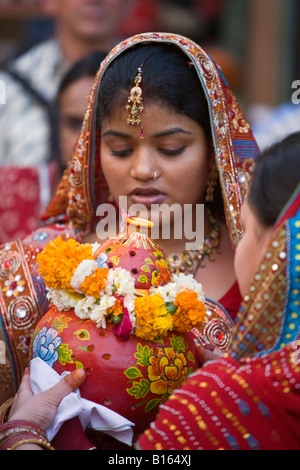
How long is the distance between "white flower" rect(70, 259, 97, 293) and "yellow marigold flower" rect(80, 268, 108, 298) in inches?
0.6

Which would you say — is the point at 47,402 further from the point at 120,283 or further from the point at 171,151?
the point at 171,151

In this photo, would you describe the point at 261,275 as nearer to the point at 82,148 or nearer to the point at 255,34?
the point at 82,148

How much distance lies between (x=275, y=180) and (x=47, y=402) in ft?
2.80

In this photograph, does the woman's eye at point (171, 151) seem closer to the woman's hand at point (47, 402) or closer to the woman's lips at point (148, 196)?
the woman's lips at point (148, 196)

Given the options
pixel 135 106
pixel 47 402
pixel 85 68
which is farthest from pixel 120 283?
pixel 85 68

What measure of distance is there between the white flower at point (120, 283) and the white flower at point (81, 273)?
0.20 feet

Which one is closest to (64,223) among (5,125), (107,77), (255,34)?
(107,77)

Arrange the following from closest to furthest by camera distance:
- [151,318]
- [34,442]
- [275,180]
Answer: [275,180], [34,442], [151,318]

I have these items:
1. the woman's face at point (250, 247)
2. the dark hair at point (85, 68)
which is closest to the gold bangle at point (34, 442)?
the woman's face at point (250, 247)

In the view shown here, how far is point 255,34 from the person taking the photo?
8148 millimetres

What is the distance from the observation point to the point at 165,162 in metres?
2.66

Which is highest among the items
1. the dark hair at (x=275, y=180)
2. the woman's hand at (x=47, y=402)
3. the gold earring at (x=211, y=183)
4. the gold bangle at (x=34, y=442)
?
the gold earring at (x=211, y=183)

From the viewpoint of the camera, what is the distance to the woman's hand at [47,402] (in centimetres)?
206
